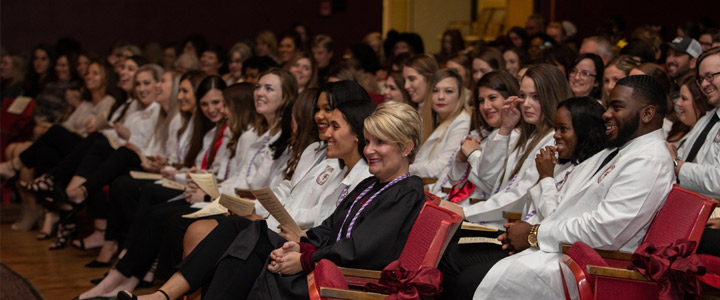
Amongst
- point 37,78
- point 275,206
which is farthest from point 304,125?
point 37,78

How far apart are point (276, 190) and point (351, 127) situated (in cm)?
92

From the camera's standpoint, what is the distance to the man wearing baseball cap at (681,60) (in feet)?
16.0

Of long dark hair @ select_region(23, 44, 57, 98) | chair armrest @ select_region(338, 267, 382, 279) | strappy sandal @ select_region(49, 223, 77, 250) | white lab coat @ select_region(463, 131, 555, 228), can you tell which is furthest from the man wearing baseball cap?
long dark hair @ select_region(23, 44, 57, 98)

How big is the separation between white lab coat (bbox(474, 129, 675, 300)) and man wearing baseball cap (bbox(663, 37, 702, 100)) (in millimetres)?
2012

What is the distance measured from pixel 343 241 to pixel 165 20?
948 centimetres

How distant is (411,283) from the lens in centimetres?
277

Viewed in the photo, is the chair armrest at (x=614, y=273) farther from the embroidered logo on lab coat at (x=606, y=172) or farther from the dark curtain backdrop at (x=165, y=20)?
the dark curtain backdrop at (x=165, y=20)

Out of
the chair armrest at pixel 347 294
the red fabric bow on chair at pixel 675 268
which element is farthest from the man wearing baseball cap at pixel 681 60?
the chair armrest at pixel 347 294

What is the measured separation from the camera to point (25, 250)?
6066mm

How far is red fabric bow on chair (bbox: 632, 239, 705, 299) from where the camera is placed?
258cm

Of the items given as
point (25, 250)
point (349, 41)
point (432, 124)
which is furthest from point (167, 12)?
point (432, 124)

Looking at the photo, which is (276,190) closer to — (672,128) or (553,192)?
(553,192)

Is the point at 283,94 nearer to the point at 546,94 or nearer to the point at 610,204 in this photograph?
the point at 546,94

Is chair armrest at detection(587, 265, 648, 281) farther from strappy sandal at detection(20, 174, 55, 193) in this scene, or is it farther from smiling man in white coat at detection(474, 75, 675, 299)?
strappy sandal at detection(20, 174, 55, 193)
